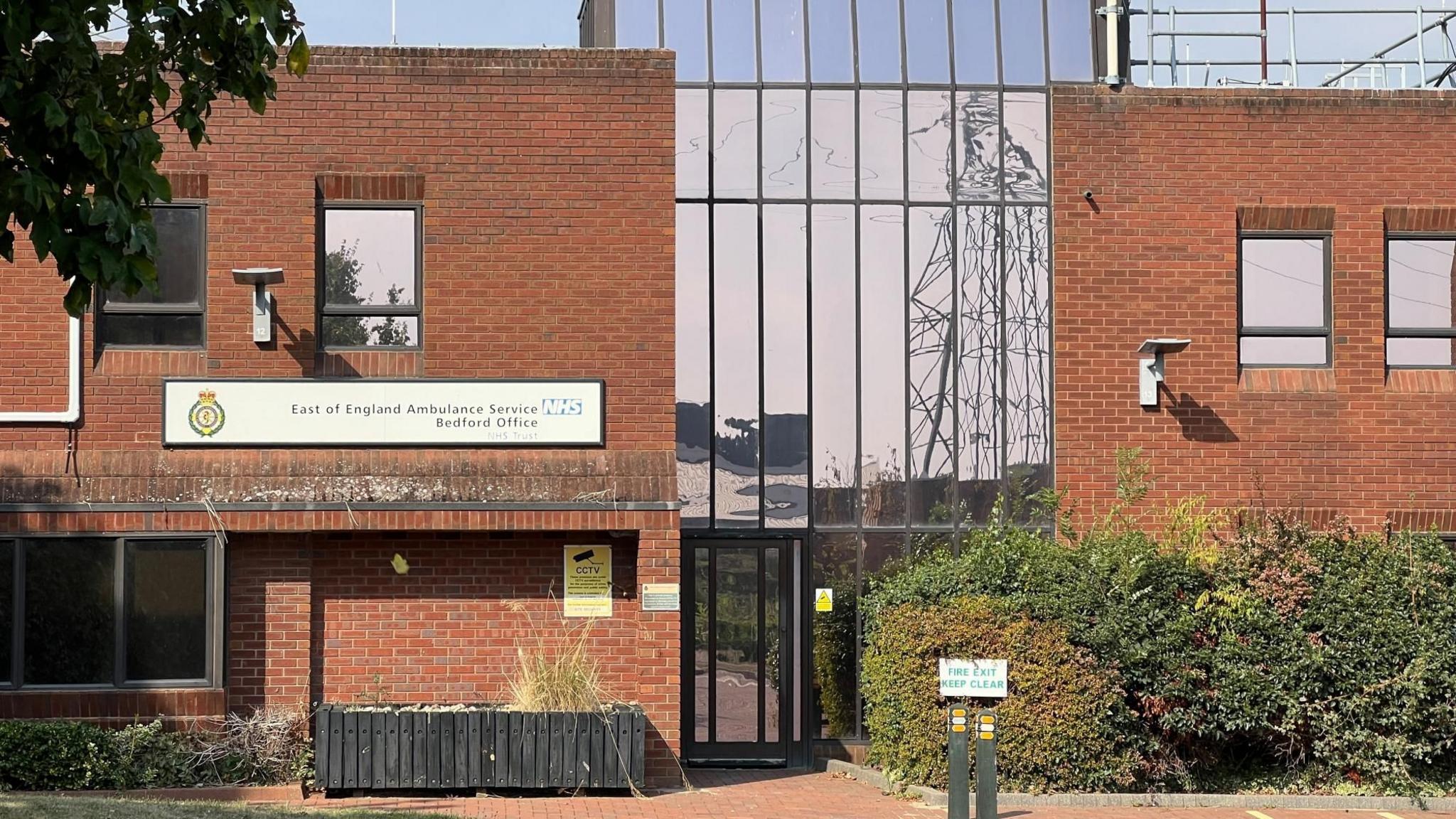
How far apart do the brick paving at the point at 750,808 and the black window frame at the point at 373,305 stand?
159 inches

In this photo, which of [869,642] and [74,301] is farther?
[869,642]

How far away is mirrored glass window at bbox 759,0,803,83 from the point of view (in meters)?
16.7

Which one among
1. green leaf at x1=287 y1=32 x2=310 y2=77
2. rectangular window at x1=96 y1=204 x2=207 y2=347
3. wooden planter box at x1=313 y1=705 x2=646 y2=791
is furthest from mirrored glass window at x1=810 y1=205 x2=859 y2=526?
green leaf at x1=287 y1=32 x2=310 y2=77

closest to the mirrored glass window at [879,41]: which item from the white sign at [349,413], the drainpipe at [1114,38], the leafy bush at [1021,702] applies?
the drainpipe at [1114,38]

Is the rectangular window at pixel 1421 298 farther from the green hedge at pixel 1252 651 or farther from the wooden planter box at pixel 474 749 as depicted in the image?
the wooden planter box at pixel 474 749

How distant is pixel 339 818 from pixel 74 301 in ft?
16.6

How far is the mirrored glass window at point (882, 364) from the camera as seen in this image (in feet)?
54.3

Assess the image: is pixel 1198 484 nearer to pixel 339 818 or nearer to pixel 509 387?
pixel 509 387

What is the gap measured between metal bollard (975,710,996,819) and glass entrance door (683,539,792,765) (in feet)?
14.4

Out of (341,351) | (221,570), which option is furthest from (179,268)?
(221,570)

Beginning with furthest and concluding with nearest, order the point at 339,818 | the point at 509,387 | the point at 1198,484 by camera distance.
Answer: the point at 1198,484 → the point at 509,387 → the point at 339,818

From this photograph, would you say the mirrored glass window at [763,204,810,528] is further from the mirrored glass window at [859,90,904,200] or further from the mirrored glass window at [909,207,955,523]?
the mirrored glass window at [909,207,955,523]

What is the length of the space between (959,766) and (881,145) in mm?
6907

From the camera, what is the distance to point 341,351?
49.3 feet
